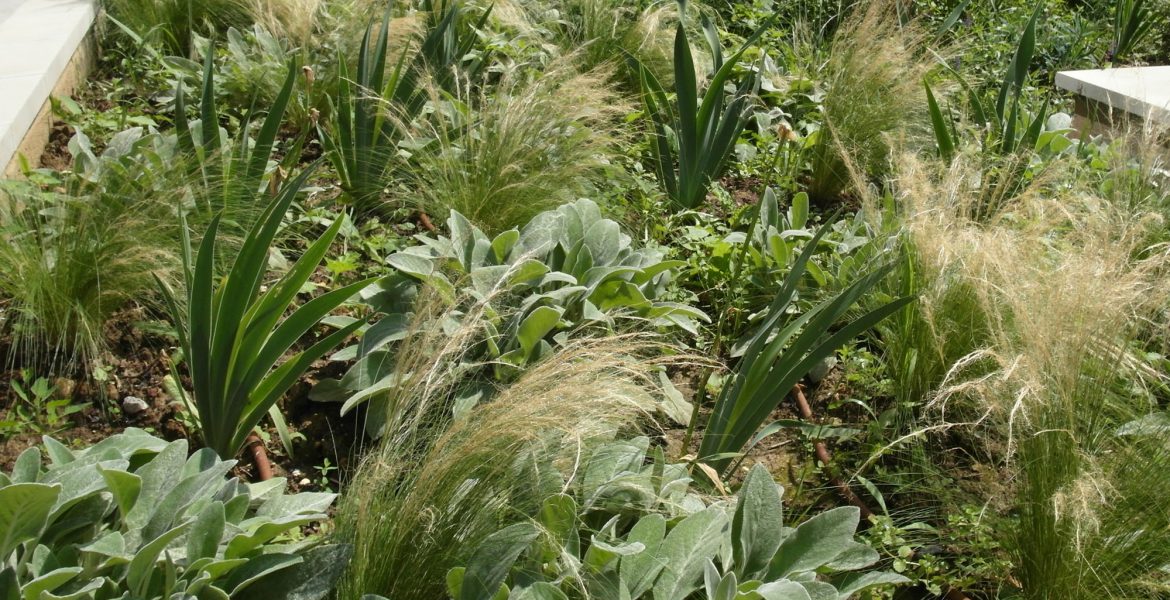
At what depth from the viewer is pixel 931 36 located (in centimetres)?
506

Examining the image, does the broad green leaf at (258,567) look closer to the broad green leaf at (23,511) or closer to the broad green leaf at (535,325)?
the broad green leaf at (23,511)

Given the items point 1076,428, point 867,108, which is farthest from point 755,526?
Result: point 867,108

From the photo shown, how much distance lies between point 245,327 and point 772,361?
1127 mm

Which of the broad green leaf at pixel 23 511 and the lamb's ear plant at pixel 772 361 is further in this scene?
the lamb's ear plant at pixel 772 361

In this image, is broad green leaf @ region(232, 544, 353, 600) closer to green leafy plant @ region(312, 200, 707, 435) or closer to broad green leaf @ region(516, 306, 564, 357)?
green leafy plant @ region(312, 200, 707, 435)

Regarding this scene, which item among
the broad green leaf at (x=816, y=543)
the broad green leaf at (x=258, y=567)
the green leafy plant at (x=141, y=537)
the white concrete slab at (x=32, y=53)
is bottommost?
the broad green leaf at (x=816, y=543)

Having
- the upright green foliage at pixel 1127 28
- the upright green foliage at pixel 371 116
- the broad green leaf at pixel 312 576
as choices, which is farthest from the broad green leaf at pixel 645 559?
the upright green foliage at pixel 1127 28

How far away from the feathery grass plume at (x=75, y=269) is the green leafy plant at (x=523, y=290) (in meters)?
0.54

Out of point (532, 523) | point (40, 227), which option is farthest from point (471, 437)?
point (40, 227)

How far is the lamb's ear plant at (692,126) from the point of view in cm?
351

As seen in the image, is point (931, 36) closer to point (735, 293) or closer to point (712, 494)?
point (735, 293)

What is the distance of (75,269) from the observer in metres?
2.57

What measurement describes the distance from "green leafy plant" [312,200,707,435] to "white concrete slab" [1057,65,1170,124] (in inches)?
95.8

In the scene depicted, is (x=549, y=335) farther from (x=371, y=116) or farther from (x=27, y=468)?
(x=27, y=468)
